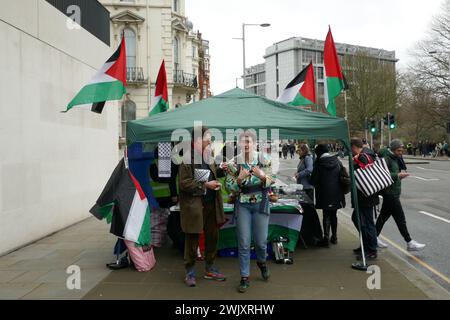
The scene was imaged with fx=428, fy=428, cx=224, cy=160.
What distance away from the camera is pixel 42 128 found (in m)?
8.49

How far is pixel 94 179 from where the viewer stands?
1135 cm

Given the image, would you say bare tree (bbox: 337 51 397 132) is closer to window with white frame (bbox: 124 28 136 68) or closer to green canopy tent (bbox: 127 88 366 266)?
window with white frame (bbox: 124 28 136 68)

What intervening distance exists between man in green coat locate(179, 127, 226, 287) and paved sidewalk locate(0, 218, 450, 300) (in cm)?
37

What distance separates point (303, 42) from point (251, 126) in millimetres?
128963

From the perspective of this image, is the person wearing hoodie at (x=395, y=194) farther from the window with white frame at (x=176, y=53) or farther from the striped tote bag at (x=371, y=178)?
the window with white frame at (x=176, y=53)

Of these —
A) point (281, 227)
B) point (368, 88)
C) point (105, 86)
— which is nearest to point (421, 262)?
point (281, 227)

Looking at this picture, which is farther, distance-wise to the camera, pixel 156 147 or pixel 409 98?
pixel 409 98

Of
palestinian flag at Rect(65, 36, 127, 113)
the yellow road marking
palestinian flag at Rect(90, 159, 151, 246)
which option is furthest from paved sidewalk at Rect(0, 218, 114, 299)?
the yellow road marking

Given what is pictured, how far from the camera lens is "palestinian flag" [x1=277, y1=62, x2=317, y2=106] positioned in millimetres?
8531

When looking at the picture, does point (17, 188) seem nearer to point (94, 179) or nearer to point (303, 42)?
point (94, 179)

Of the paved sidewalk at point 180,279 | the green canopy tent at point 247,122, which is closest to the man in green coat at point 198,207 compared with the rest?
the paved sidewalk at point 180,279

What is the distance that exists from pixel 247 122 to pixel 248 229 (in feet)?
5.71

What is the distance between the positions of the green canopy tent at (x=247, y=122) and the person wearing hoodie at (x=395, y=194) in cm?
105

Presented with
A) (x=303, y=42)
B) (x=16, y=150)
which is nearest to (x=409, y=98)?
(x=16, y=150)
